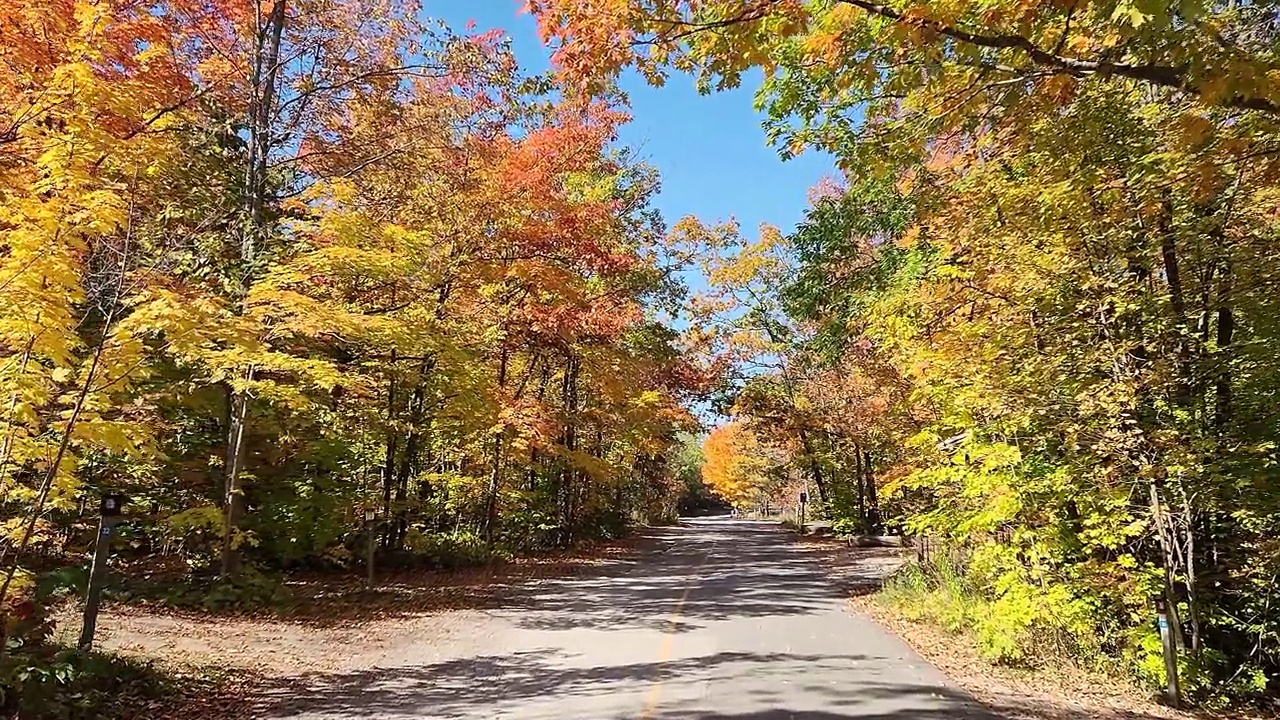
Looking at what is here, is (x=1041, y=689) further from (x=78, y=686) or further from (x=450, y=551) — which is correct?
(x=450, y=551)

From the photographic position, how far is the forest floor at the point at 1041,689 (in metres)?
6.80

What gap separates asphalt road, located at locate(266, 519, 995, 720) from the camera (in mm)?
6535

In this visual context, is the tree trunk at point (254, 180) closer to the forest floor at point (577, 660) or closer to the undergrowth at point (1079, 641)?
the forest floor at point (577, 660)

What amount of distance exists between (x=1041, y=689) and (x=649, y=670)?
395 cm

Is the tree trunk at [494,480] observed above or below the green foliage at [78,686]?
above

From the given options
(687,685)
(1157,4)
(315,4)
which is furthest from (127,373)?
(315,4)

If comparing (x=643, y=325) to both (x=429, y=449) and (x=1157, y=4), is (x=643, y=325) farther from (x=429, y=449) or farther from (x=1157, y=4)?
(x=1157, y=4)

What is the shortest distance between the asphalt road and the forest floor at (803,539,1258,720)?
314 millimetres

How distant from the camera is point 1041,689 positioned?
7.55 meters

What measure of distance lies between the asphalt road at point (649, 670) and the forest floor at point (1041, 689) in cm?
31

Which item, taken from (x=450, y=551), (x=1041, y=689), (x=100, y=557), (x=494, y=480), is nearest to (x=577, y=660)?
(x=1041, y=689)

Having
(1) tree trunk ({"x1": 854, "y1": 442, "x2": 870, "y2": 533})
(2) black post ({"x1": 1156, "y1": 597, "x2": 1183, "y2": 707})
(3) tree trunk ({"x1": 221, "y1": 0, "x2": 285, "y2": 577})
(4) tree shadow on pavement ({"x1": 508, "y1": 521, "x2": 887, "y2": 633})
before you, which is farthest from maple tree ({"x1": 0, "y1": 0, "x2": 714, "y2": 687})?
(1) tree trunk ({"x1": 854, "y1": 442, "x2": 870, "y2": 533})

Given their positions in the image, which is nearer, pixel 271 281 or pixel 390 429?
pixel 271 281

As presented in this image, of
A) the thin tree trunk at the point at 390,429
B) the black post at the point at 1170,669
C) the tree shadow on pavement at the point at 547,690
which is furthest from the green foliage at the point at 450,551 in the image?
the black post at the point at 1170,669
